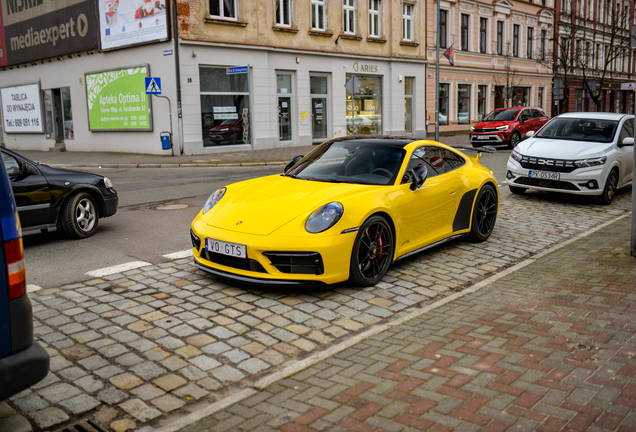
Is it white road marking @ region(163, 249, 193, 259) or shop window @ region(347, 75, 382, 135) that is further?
shop window @ region(347, 75, 382, 135)

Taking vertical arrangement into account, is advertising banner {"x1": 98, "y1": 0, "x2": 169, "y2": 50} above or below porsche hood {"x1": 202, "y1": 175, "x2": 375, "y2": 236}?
above

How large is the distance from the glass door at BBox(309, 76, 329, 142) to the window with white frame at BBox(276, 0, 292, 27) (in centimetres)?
282

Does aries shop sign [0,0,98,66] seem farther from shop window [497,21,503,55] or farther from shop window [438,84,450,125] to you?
shop window [497,21,503,55]

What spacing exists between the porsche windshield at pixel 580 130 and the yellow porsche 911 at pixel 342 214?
4968 millimetres

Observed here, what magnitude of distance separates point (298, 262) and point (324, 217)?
47 centimetres

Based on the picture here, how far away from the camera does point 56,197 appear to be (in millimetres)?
7609

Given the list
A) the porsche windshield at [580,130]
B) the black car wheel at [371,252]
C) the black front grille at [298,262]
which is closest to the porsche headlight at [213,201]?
the black front grille at [298,262]

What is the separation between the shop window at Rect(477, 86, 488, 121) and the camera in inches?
1597

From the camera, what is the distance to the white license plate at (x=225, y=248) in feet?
17.2

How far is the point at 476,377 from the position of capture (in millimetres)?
3680

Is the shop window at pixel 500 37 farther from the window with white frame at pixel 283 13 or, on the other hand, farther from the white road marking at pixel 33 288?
the white road marking at pixel 33 288

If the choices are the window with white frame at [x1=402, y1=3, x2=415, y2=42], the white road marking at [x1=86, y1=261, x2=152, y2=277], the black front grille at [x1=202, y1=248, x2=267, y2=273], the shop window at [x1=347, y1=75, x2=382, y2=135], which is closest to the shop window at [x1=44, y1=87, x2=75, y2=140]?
the shop window at [x1=347, y1=75, x2=382, y2=135]

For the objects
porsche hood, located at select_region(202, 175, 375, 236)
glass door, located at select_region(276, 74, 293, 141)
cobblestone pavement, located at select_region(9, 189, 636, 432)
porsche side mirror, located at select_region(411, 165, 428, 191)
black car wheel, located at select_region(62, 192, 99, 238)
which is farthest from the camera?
glass door, located at select_region(276, 74, 293, 141)

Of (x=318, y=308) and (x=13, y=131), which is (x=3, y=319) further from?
(x=13, y=131)
